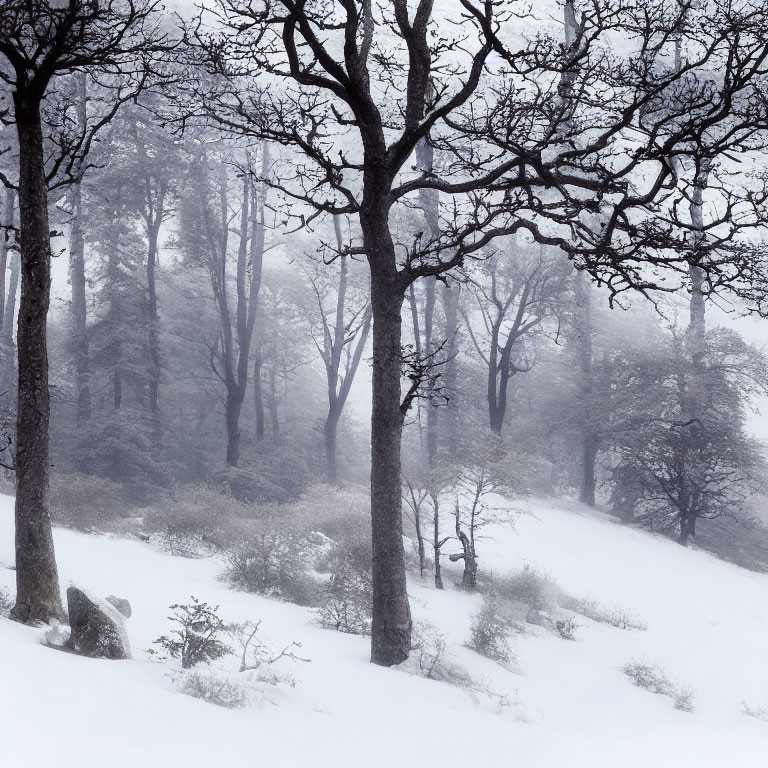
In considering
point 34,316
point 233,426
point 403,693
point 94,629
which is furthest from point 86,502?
point 403,693

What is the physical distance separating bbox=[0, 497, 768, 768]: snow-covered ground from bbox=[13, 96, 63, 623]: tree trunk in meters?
0.70

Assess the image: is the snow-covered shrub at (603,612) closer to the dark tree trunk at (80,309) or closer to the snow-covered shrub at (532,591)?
the snow-covered shrub at (532,591)

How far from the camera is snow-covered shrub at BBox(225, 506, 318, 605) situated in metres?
10.4

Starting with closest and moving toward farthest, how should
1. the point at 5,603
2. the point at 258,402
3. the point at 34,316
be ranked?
the point at 34,316, the point at 5,603, the point at 258,402

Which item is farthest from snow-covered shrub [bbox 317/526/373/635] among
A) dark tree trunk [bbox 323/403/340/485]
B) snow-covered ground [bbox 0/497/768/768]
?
dark tree trunk [bbox 323/403/340/485]

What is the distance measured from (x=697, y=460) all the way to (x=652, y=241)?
588 inches

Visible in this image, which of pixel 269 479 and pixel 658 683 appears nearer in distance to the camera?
pixel 658 683

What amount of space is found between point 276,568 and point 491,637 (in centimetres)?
384

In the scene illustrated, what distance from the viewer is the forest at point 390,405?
6.11 m

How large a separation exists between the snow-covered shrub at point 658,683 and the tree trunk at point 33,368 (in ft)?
24.1

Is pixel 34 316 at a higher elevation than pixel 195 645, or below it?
higher

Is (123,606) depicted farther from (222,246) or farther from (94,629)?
(222,246)

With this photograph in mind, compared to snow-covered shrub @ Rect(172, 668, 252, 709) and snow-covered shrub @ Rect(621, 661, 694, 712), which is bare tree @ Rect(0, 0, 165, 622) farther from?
snow-covered shrub @ Rect(621, 661, 694, 712)

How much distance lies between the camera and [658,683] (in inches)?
346
